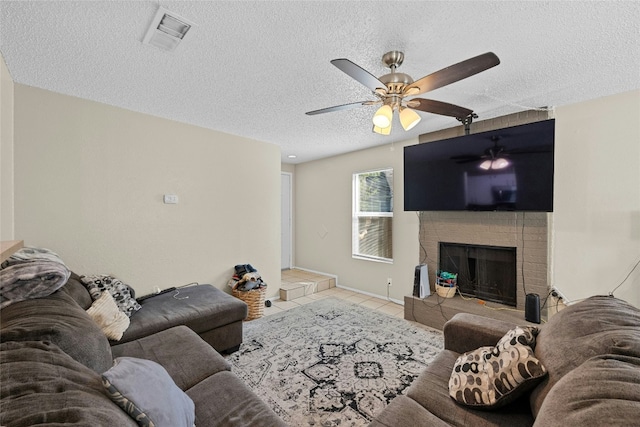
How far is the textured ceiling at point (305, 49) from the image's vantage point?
139 cm

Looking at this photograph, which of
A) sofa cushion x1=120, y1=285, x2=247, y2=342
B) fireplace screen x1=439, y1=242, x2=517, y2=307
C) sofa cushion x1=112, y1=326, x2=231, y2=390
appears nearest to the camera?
sofa cushion x1=112, y1=326, x2=231, y2=390

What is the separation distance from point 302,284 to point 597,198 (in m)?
3.81

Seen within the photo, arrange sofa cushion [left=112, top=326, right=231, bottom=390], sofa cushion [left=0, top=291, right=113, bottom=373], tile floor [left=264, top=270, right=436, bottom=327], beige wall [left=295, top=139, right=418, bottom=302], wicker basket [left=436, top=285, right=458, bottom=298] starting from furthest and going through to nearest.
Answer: beige wall [left=295, top=139, right=418, bottom=302] → tile floor [left=264, top=270, right=436, bottom=327] → wicker basket [left=436, top=285, right=458, bottom=298] → sofa cushion [left=112, top=326, right=231, bottom=390] → sofa cushion [left=0, top=291, right=113, bottom=373]

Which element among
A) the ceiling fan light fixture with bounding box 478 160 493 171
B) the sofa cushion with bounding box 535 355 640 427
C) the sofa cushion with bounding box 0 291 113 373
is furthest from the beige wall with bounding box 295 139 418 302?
the sofa cushion with bounding box 0 291 113 373

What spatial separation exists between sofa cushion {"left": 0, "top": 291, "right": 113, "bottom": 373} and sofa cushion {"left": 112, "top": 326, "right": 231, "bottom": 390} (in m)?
0.32

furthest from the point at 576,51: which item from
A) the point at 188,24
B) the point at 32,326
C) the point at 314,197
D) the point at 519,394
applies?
the point at 314,197

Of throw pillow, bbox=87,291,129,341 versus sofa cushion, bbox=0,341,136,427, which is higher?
sofa cushion, bbox=0,341,136,427

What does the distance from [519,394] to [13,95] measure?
4001 millimetres

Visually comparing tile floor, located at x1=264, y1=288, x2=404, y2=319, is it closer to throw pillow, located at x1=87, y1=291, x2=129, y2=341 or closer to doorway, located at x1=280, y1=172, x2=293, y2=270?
doorway, located at x1=280, y1=172, x2=293, y2=270

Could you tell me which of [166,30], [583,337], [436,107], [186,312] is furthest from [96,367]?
[436,107]

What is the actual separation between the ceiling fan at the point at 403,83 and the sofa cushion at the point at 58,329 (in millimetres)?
1840

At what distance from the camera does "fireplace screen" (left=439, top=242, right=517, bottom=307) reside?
9.91 feet

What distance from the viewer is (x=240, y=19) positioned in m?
1.45

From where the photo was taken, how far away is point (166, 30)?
1537 mm
